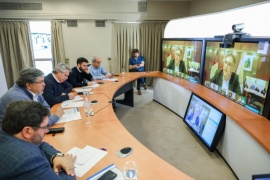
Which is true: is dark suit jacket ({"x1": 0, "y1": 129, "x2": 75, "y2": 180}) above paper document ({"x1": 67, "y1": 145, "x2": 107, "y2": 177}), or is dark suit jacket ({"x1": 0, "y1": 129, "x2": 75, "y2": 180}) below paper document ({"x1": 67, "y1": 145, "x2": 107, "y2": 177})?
above

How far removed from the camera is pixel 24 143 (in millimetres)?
927

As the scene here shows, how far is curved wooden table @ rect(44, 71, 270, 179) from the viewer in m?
1.24

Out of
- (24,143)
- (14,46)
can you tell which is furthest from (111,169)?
(14,46)

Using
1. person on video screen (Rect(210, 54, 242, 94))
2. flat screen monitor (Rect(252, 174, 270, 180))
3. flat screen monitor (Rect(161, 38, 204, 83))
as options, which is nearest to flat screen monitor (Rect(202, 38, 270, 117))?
person on video screen (Rect(210, 54, 242, 94))

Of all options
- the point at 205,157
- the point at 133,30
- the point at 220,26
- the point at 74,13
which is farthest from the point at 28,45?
the point at 205,157

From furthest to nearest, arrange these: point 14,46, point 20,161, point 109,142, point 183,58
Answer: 1. point 14,46
2. point 183,58
3. point 109,142
4. point 20,161

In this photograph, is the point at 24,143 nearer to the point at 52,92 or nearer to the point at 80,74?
the point at 52,92

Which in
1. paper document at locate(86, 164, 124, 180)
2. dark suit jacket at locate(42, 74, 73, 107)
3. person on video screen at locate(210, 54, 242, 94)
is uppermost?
person on video screen at locate(210, 54, 242, 94)

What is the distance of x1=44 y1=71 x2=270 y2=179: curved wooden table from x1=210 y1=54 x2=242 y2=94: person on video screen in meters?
0.21

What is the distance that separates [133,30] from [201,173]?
14.4ft

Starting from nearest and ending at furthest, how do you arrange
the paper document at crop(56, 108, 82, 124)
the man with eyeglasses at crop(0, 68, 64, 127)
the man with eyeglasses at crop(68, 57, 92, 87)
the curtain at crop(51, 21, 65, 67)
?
the man with eyeglasses at crop(0, 68, 64, 127) → the paper document at crop(56, 108, 82, 124) → the man with eyeglasses at crop(68, 57, 92, 87) → the curtain at crop(51, 21, 65, 67)

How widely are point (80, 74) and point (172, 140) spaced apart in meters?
2.12

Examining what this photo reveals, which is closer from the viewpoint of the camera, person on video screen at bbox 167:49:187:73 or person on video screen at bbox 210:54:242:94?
person on video screen at bbox 210:54:242:94

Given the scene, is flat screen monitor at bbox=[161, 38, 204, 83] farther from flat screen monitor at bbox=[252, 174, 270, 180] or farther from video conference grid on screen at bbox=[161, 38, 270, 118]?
flat screen monitor at bbox=[252, 174, 270, 180]
